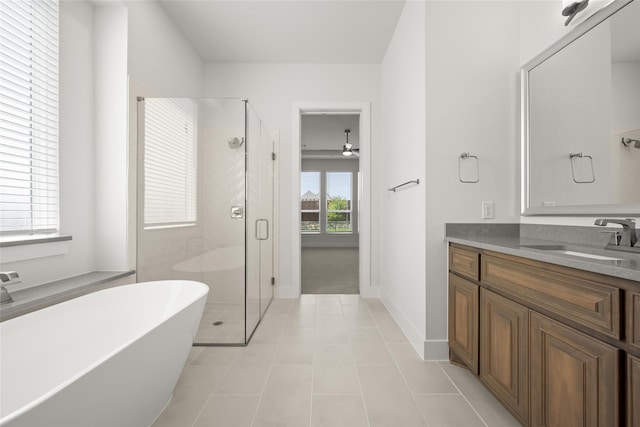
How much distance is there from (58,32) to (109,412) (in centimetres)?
206

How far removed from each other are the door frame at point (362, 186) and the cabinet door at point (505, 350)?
191 cm

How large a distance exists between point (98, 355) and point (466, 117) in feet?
8.62

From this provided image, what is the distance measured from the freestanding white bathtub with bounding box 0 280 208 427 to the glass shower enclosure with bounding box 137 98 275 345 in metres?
0.57

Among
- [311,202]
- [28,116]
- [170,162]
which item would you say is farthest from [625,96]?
[311,202]

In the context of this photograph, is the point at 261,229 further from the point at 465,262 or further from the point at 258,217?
the point at 465,262

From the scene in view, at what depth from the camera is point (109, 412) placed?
97 centimetres

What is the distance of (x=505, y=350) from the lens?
4.42 feet

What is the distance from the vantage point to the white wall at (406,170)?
2.06 meters

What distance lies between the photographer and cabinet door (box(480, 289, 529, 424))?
1.22 meters

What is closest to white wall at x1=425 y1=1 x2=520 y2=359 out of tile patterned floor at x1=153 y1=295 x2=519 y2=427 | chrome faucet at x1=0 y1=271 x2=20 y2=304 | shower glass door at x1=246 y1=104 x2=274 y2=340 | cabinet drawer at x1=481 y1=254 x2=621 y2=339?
tile patterned floor at x1=153 y1=295 x2=519 y2=427

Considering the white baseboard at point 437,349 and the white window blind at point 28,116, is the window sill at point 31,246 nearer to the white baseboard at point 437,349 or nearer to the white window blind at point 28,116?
the white window blind at point 28,116

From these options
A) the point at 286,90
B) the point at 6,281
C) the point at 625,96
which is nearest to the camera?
the point at 6,281

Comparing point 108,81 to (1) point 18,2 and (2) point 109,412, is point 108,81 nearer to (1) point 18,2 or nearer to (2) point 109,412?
(1) point 18,2

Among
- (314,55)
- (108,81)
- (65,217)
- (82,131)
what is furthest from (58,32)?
(314,55)
